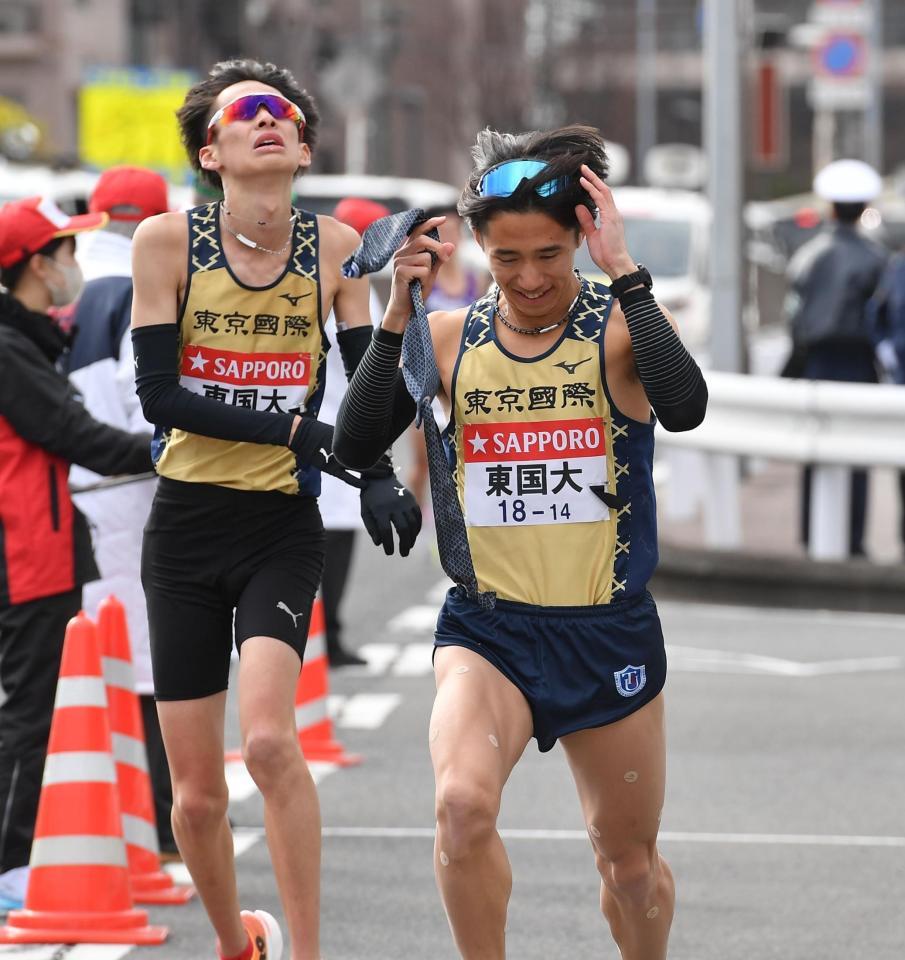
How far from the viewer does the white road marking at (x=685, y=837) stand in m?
7.46

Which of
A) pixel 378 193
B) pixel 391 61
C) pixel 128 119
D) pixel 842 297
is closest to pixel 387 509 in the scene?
pixel 842 297

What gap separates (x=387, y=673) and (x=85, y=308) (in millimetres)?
3704

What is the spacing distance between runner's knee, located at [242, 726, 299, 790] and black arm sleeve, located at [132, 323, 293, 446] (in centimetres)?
Result: 65

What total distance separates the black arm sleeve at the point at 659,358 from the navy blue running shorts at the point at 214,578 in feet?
3.87

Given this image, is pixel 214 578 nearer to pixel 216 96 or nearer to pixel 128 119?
pixel 216 96

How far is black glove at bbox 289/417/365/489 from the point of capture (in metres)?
5.36

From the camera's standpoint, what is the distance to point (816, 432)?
13078 mm

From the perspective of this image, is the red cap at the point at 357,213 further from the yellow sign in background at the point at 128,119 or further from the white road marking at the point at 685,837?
the yellow sign in background at the point at 128,119

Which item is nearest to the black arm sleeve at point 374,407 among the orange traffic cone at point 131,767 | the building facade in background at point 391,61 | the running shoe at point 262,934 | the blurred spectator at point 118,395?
the running shoe at point 262,934

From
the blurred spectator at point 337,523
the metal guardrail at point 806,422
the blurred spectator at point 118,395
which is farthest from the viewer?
the metal guardrail at point 806,422

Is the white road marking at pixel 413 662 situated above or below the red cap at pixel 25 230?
below

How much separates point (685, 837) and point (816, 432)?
583 cm

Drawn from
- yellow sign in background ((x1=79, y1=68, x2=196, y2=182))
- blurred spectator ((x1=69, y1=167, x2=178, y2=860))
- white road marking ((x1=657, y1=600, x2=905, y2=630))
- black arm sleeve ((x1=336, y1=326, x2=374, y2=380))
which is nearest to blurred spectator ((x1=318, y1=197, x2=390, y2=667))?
white road marking ((x1=657, y1=600, x2=905, y2=630))

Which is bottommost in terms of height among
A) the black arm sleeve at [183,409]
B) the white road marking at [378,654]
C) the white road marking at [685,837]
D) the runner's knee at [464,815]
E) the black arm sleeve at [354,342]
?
the white road marking at [378,654]
